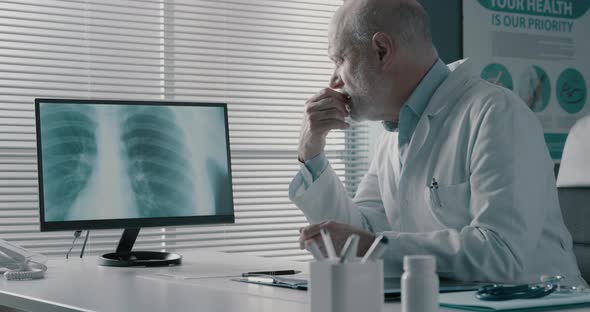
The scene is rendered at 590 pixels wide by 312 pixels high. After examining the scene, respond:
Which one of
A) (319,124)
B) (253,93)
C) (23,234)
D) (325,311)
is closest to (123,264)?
(319,124)

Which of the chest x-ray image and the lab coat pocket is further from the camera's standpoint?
the chest x-ray image

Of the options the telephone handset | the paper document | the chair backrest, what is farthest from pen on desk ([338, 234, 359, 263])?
the chair backrest

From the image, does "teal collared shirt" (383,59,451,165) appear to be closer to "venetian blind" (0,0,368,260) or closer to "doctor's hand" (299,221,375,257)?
"doctor's hand" (299,221,375,257)

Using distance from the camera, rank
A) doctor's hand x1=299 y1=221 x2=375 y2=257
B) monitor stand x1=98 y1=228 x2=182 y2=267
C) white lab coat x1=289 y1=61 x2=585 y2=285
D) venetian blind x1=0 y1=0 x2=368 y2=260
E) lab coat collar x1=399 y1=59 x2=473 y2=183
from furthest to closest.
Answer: venetian blind x1=0 y1=0 x2=368 y2=260
monitor stand x1=98 y1=228 x2=182 y2=267
lab coat collar x1=399 y1=59 x2=473 y2=183
white lab coat x1=289 y1=61 x2=585 y2=285
doctor's hand x1=299 y1=221 x2=375 y2=257

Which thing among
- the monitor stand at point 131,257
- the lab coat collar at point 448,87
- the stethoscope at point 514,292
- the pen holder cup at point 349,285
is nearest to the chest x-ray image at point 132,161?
the monitor stand at point 131,257

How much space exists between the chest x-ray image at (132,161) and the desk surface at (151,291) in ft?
0.52

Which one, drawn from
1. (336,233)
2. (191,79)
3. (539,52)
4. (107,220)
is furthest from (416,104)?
(539,52)

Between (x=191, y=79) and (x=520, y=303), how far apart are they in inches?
113

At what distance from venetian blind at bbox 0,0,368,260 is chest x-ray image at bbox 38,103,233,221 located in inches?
59.3

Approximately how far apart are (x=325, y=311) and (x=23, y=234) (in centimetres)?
287

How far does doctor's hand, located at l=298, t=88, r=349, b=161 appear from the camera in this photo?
217 cm

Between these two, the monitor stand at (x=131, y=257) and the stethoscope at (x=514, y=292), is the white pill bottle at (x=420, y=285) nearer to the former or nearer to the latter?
the stethoscope at (x=514, y=292)

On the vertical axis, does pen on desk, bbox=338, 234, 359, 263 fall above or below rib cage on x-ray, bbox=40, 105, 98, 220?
below

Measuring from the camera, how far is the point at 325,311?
0.89 metres
